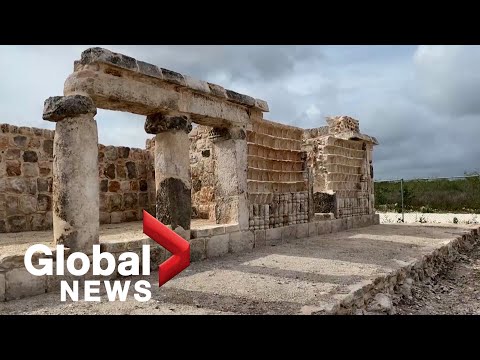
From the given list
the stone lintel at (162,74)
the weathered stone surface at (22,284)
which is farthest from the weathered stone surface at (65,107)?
the weathered stone surface at (22,284)

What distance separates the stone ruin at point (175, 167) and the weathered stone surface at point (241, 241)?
0.05 feet

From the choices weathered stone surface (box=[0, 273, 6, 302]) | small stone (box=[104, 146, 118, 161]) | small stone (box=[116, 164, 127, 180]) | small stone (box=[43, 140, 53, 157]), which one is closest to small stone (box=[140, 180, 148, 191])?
small stone (box=[116, 164, 127, 180])

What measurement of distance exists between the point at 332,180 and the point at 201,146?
135 inches

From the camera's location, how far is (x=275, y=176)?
797 centimetres

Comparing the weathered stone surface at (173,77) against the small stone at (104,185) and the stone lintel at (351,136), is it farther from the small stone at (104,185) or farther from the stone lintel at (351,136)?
the stone lintel at (351,136)

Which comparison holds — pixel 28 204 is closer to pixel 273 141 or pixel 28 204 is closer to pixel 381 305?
pixel 273 141

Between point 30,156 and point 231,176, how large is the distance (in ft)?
11.7

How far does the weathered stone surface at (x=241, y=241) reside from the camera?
21.5ft

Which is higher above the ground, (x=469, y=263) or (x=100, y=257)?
(x=100, y=257)

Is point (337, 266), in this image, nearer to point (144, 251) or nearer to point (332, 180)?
point (144, 251)

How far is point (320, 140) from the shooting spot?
10.3m

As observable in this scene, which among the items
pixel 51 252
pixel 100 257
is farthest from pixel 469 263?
pixel 51 252

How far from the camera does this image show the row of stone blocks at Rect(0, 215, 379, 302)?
12.9ft
